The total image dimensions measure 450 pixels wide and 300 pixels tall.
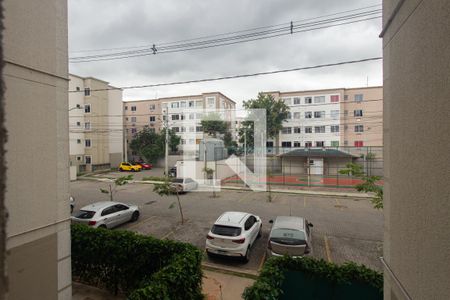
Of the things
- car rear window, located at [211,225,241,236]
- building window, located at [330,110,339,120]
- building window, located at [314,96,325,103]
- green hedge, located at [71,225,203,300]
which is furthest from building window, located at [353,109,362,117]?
green hedge, located at [71,225,203,300]

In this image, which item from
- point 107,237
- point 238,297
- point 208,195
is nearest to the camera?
point 238,297

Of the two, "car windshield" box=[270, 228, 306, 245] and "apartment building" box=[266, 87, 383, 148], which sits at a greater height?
"apartment building" box=[266, 87, 383, 148]

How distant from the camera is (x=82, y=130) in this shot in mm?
35969

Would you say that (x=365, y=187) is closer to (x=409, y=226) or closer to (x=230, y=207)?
(x=409, y=226)

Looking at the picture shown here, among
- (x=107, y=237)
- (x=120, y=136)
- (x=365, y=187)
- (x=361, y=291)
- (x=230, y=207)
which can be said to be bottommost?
(x=230, y=207)

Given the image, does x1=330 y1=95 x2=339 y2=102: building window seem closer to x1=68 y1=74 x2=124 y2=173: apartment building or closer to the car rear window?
x1=68 y1=74 x2=124 y2=173: apartment building

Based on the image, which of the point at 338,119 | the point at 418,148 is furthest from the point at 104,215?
the point at 338,119

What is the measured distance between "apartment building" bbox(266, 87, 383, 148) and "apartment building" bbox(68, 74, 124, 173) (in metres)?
29.3

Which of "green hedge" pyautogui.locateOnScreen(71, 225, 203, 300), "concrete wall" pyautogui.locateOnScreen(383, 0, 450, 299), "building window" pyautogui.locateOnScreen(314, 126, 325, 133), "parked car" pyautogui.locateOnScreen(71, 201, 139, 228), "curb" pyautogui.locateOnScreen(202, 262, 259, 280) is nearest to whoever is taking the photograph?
"concrete wall" pyautogui.locateOnScreen(383, 0, 450, 299)

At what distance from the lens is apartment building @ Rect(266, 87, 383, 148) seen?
124 ft

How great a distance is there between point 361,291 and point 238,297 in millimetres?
2932

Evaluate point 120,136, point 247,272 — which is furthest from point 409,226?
point 120,136

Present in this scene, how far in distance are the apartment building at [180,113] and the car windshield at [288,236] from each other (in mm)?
37195

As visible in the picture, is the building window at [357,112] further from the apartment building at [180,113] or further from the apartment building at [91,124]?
the apartment building at [91,124]
